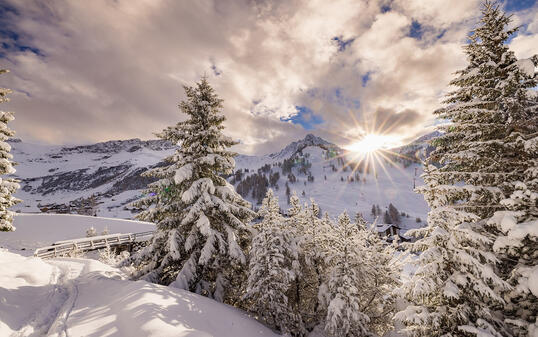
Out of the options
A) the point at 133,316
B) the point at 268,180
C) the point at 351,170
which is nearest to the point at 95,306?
the point at 133,316

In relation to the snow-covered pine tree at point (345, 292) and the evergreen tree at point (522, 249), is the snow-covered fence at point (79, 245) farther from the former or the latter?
the evergreen tree at point (522, 249)

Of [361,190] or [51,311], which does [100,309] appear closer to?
[51,311]

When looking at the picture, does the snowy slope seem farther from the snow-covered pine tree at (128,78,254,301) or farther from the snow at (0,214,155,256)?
the snow-covered pine tree at (128,78,254,301)

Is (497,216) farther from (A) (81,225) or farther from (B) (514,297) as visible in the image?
(A) (81,225)

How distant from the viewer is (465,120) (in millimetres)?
A: 9016

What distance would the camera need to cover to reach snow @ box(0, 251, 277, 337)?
21.6 feet

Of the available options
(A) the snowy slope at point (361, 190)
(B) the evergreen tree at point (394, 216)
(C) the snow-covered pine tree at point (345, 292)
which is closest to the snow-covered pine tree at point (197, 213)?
(C) the snow-covered pine tree at point (345, 292)

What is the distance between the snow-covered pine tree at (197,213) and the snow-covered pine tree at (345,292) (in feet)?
15.2

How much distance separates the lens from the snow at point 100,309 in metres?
6.57

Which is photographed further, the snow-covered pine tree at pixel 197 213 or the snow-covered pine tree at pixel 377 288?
the snow-covered pine tree at pixel 377 288

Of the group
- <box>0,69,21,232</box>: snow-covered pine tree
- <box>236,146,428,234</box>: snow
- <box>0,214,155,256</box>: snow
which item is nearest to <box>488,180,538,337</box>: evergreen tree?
<box>0,69,21,232</box>: snow-covered pine tree

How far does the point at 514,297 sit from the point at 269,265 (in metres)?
8.28

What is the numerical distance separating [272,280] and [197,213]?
4.93 meters

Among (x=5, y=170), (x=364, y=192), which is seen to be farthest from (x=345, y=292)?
(x=364, y=192)
